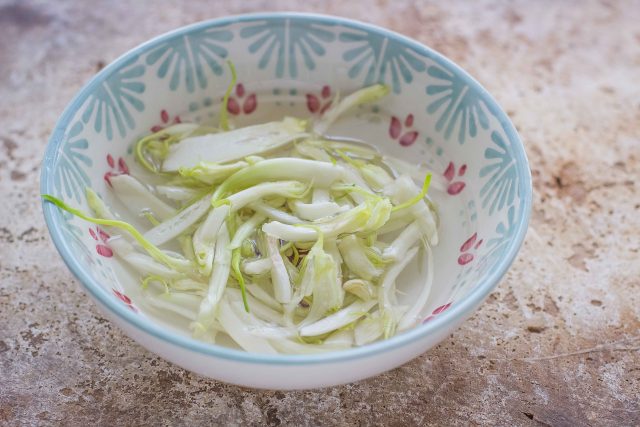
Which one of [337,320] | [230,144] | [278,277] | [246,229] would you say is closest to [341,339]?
[337,320]

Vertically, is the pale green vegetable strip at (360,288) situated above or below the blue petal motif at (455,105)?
below

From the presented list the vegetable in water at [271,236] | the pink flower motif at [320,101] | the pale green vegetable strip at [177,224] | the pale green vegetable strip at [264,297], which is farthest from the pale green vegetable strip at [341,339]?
the pink flower motif at [320,101]

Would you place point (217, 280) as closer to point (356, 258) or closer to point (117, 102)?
point (356, 258)

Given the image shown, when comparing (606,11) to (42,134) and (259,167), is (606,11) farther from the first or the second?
(42,134)

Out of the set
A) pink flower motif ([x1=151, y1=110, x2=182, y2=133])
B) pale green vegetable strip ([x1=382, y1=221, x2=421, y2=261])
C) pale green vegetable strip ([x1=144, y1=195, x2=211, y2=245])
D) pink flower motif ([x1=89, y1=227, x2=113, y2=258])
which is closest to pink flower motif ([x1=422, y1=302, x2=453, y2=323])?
pale green vegetable strip ([x1=382, y1=221, x2=421, y2=261])

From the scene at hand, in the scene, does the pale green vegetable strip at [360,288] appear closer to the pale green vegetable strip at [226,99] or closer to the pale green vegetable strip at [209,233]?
the pale green vegetable strip at [209,233]

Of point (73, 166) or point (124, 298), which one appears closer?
point (124, 298)
